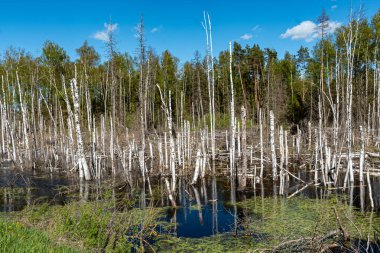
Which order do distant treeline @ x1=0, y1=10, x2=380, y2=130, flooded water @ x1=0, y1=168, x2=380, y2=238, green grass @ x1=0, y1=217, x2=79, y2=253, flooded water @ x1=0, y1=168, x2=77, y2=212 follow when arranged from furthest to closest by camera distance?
distant treeline @ x1=0, y1=10, x2=380, y2=130 → flooded water @ x1=0, y1=168, x2=77, y2=212 → flooded water @ x1=0, y1=168, x2=380, y2=238 → green grass @ x1=0, y1=217, x2=79, y2=253

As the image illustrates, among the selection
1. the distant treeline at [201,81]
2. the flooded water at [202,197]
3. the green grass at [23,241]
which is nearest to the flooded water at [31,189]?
the flooded water at [202,197]

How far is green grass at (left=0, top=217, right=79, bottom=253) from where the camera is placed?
→ 4617 millimetres

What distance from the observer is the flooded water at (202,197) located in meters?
9.11

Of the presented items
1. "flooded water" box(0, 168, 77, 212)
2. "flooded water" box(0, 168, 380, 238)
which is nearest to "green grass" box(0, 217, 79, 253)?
"flooded water" box(0, 168, 380, 238)

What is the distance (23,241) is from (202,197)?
321 inches

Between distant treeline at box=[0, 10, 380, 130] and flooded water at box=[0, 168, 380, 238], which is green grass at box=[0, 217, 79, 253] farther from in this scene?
distant treeline at box=[0, 10, 380, 130]

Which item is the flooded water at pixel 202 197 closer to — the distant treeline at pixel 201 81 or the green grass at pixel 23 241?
the green grass at pixel 23 241

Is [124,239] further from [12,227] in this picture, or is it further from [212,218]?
[212,218]

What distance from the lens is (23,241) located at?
16.3 feet

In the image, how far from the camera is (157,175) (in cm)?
1706

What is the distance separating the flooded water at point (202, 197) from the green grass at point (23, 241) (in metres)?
3.49

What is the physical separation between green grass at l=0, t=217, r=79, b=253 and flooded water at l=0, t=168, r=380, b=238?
349cm

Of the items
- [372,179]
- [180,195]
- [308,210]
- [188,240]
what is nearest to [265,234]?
[188,240]

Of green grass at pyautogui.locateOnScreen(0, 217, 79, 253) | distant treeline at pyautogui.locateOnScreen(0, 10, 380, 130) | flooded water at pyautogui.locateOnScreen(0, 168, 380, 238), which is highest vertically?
distant treeline at pyautogui.locateOnScreen(0, 10, 380, 130)
